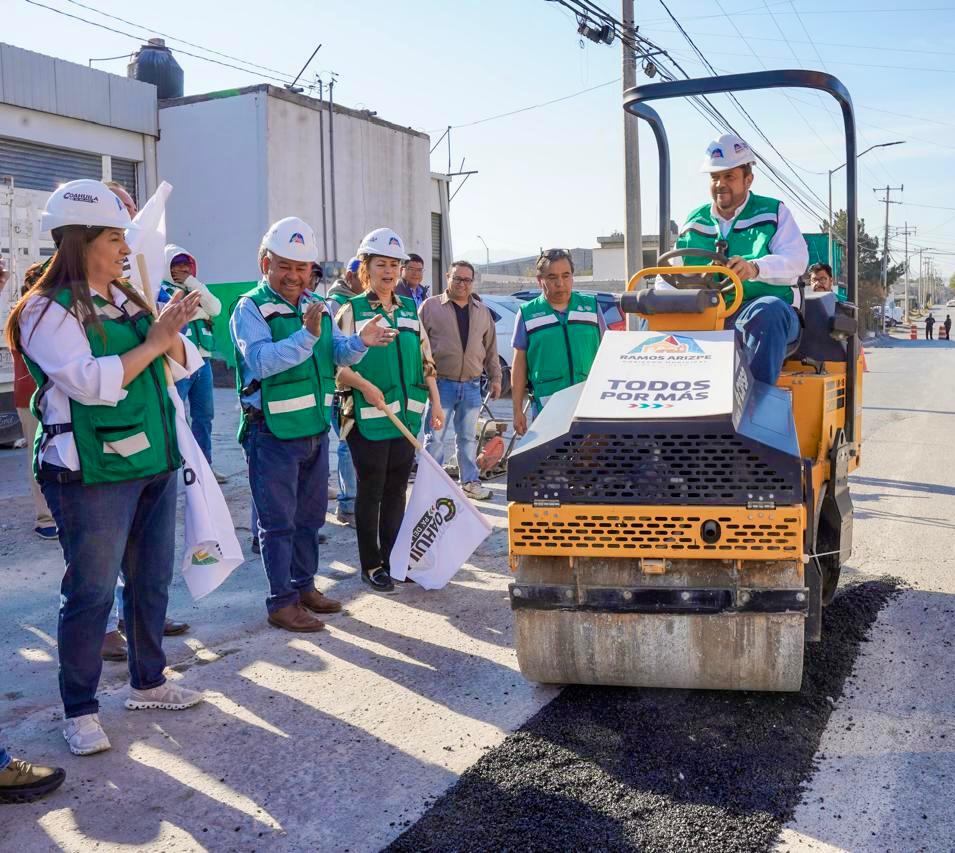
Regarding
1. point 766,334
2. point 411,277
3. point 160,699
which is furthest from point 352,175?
point 160,699

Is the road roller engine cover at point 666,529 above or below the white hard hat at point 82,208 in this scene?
below

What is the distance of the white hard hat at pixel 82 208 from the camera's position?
3.46m

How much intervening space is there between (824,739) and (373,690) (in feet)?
5.89

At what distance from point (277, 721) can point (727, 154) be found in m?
3.35

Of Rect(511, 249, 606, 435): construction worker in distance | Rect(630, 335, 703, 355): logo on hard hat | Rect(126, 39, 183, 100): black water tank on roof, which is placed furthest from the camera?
Rect(126, 39, 183, 100): black water tank on roof

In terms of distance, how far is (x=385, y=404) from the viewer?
5465 mm

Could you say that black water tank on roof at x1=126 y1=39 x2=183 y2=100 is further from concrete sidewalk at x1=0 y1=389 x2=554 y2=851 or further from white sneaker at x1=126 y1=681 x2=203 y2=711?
white sneaker at x1=126 y1=681 x2=203 y2=711

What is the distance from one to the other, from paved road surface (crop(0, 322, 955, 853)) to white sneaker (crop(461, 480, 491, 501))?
253 cm

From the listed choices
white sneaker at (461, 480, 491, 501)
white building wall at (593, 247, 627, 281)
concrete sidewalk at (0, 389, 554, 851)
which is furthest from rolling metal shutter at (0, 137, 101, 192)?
white building wall at (593, 247, 627, 281)

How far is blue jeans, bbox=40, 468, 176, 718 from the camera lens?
3.56 metres

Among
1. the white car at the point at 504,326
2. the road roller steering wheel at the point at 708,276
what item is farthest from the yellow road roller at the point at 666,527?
the white car at the point at 504,326

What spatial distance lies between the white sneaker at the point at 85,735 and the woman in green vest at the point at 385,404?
7.37ft

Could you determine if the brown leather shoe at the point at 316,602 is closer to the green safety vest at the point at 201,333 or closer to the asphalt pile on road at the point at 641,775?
the asphalt pile on road at the point at 641,775

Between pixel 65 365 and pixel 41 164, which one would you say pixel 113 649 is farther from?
pixel 41 164
